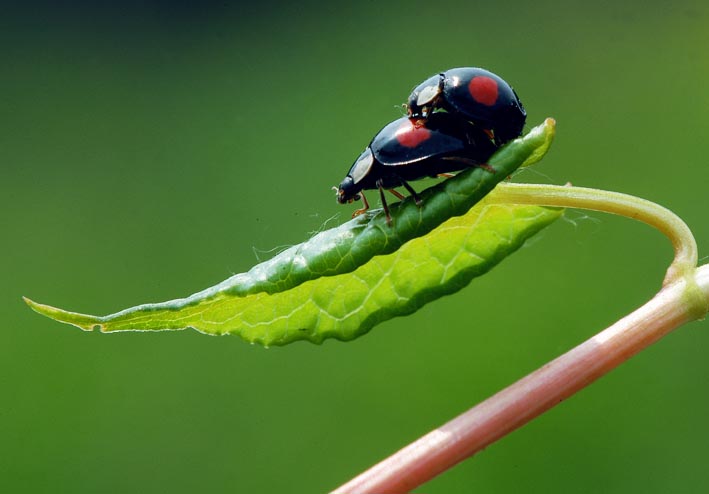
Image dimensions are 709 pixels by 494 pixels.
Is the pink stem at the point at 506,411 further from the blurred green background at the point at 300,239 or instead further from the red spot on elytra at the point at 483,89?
the blurred green background at the point at 300,239

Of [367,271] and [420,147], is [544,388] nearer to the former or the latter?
[367,271]

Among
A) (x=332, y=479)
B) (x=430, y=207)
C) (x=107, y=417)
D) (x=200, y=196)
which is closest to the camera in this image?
(x=430, y=207)

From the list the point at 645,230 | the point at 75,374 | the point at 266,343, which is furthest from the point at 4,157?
the point at 266,343

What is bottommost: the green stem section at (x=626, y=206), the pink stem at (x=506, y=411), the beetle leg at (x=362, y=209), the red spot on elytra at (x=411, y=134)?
the pink stem at (x=506, y=411)

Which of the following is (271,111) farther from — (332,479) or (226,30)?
(332,479)

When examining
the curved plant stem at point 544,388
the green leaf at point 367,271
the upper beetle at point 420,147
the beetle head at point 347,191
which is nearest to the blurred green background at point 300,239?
the beetle head at point 347,191

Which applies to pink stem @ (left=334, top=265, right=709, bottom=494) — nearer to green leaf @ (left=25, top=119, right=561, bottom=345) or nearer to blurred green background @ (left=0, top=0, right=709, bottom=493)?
green leaf @ (left=25, top=119, right=561, bottom=345)

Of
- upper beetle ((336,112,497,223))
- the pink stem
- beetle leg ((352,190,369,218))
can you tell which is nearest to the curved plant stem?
the pink stem

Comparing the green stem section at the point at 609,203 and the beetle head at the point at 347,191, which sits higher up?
the beetle head at the point at 347,191
